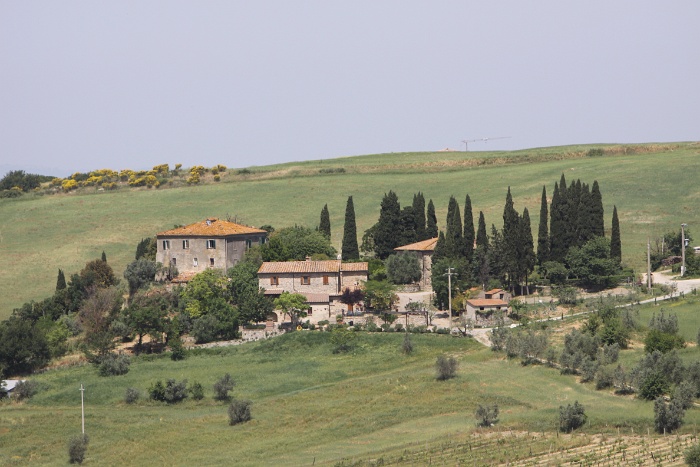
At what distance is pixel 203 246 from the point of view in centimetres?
10438

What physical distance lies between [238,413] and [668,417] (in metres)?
23.8

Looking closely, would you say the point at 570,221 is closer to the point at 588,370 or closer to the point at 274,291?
the point at 274,291

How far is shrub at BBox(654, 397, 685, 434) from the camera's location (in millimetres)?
55688

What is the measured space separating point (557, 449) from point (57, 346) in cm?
4574

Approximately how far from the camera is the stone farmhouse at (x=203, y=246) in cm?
10362

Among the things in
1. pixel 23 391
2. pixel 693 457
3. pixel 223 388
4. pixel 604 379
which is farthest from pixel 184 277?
pixel 693 457

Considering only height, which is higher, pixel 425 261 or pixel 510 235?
pixel 510 235

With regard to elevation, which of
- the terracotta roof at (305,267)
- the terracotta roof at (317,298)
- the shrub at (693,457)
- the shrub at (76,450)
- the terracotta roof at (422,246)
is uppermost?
the terracotta roof at (422,246)

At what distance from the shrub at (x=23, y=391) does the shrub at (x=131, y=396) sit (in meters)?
6.98

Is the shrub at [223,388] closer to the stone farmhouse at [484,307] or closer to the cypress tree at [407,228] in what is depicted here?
the stone farmhouse at [484,307]

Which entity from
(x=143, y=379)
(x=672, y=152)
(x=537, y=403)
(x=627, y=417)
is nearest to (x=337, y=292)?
(x=143, y=379)

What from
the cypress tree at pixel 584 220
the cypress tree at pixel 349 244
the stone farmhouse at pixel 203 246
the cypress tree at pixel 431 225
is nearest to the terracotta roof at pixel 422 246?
the cypress tree at pixel 431 225

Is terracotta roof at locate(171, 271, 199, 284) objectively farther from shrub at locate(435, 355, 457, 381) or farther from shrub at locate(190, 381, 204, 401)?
shrub at locate(435, 355, 457, 381)

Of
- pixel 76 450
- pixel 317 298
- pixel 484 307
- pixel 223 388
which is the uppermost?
pixel 317 298
